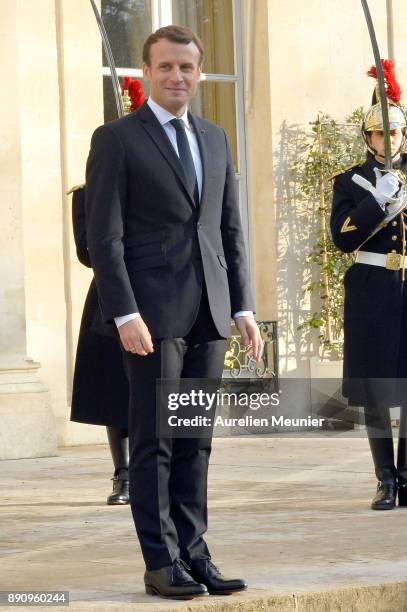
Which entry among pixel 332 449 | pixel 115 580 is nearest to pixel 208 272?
pixel 115 580

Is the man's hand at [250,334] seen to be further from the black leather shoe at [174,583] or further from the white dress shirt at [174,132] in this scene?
the black leather shoe at [174,583]

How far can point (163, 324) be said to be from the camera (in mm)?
3879

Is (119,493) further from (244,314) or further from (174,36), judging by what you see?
(174,36)

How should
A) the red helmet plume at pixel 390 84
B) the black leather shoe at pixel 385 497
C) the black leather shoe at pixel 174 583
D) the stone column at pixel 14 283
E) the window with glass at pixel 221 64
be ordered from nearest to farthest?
1. the black leather shoe at pixel 174 583
2. the black leather shoe at pixel 385 497
3. the red helmet plume at pixel 390 84
4. the stone column at pixel 14 283
5. the window with glass at pixel 221 64

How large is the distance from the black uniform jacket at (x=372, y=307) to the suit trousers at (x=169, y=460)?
6.18 feet

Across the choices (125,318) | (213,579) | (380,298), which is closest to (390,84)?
(380,298)

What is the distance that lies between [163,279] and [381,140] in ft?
7.46

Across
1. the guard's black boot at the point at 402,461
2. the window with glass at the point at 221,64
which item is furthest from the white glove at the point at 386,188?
the window with glass at the point at 221,64

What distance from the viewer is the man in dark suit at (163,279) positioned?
3.84 m

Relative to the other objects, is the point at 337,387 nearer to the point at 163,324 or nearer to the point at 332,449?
the point at 332,449

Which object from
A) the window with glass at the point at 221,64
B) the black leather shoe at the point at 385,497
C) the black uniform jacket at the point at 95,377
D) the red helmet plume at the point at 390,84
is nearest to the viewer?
the black leather shoe at the point at 385,497

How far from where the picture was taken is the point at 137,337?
149 inches

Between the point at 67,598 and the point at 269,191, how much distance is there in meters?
7.30

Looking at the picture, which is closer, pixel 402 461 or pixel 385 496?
pixel 385 496
